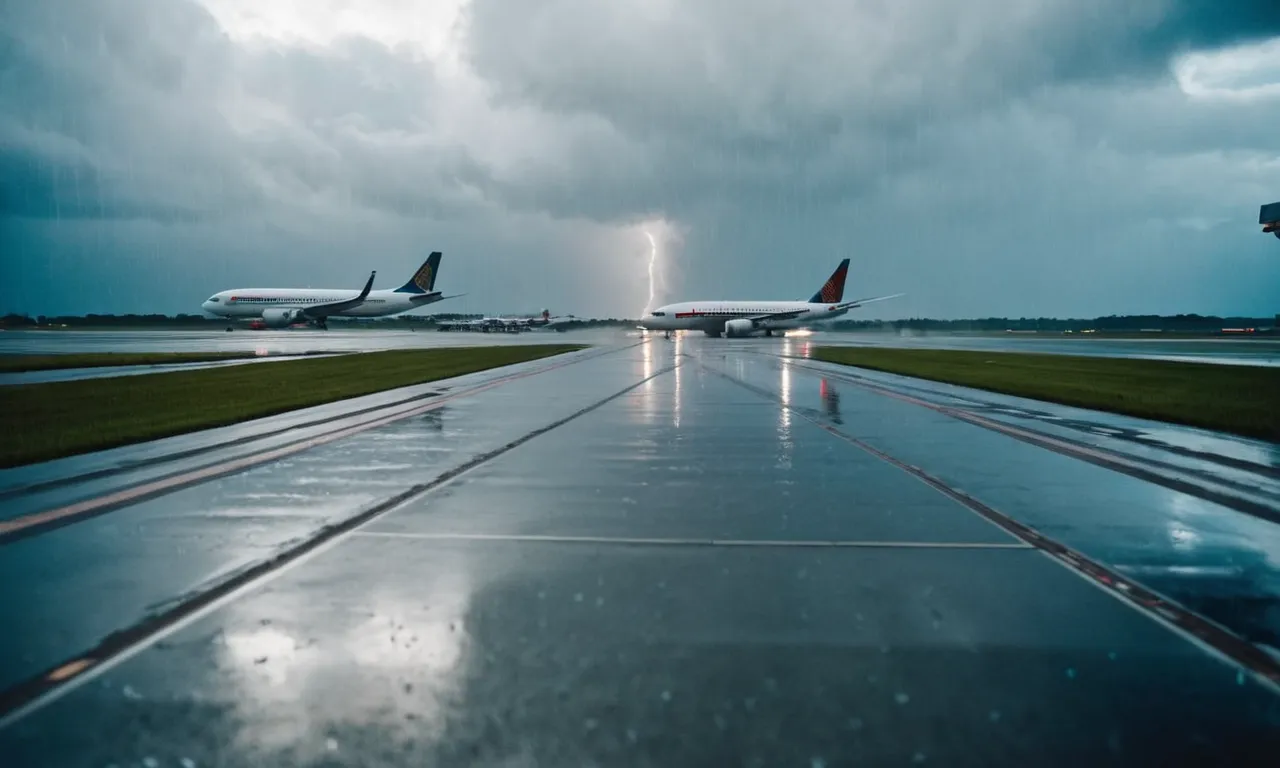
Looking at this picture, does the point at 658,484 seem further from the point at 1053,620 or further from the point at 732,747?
the point at 732,747

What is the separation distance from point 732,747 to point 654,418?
1256 cm

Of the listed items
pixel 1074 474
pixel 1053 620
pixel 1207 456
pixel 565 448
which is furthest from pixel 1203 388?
pixel 1053 620

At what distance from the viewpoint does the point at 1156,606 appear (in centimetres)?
528

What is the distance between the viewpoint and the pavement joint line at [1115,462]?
27.8 ft

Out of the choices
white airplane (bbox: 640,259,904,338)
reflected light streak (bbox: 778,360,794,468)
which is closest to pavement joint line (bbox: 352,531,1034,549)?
reflected light streak (bbox: 778,360,794,468)

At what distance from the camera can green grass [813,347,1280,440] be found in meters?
16.4

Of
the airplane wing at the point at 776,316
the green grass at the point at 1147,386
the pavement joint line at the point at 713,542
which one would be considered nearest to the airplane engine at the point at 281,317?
the airplane wing at the point at 776,316

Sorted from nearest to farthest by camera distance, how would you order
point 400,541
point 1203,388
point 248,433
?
1. point 400,541
2. point 248,433
3. point 1203,388

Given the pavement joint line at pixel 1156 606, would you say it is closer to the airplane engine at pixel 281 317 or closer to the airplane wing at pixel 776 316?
the airplane wing at pixel 776 316

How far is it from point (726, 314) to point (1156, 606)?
79.0 m

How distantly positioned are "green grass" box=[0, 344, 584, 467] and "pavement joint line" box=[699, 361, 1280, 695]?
1198 centimetres

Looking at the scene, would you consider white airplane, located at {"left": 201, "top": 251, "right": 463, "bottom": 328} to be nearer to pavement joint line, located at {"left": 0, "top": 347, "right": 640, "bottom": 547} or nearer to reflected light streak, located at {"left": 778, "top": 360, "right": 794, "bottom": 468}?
reflected light streak, located at {"left": 778, "top": 360, "right": 794, "bottom": 468}

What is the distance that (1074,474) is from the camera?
400 inches

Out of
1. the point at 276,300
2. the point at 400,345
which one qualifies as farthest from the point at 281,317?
the point at 400,345
